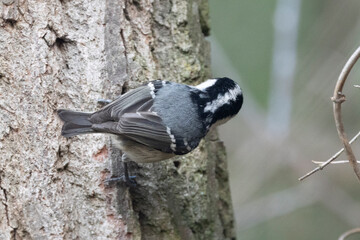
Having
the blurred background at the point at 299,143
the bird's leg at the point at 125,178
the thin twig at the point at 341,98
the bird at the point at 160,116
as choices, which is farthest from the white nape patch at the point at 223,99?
the blurred background at the point at 299,143

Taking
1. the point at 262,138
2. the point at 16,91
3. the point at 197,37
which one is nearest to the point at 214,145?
the point at 197,37

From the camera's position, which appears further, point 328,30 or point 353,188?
point 328,30

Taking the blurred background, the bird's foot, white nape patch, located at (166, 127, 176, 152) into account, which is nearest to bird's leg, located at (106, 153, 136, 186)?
the bird's foot

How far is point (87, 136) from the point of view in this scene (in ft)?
8.82

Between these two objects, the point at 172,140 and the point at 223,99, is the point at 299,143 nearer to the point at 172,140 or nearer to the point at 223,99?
the point at 223,99

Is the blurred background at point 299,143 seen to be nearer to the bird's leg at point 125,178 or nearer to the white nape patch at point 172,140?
the white nape patch at point 172,140

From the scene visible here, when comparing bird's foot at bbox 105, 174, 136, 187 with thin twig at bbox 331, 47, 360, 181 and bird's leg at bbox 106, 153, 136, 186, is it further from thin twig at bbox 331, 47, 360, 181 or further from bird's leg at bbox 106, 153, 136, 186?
thin twig at bbox 331, 47, 360, 181

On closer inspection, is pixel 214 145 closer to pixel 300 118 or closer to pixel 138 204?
pixel 138 204

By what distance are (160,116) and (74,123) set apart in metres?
0.45

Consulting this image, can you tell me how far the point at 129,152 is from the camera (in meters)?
2.69

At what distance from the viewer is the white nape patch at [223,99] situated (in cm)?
280

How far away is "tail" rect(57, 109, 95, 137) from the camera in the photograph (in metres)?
2.49

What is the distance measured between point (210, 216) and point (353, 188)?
96.7 inches

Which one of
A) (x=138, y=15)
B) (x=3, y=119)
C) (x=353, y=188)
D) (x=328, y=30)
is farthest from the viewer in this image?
(x=328, y=30)
